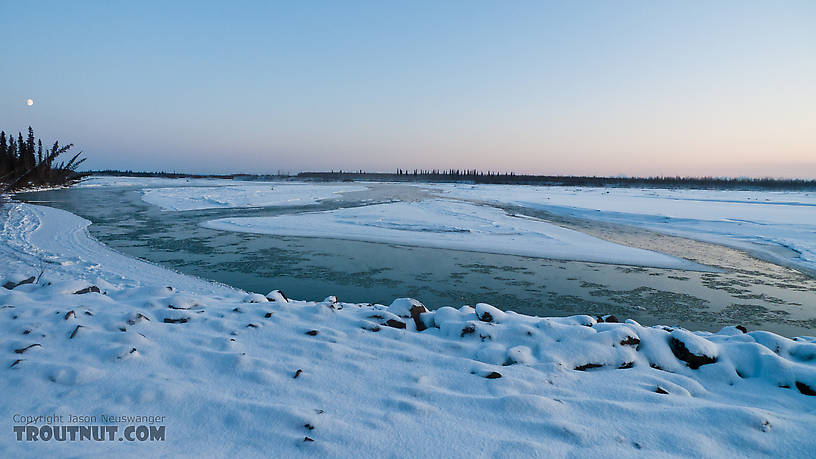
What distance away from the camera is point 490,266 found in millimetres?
9055

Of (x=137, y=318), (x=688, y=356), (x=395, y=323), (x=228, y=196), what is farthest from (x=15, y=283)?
(x=228, y=196)

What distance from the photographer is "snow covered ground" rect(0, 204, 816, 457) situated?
2.34 meters

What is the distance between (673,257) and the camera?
409 inches

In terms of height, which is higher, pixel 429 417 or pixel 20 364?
pixel 20 364

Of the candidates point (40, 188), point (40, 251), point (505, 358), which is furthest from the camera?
point (40, 188)

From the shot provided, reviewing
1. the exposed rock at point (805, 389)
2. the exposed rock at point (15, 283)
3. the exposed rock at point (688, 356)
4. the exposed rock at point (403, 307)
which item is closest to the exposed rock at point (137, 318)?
the exposed rock at point (15, 283)

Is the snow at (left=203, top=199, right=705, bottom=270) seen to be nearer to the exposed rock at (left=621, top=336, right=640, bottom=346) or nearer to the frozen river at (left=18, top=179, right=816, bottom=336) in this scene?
the frozen river at (left=18, top=179, right=816, bottom=336)

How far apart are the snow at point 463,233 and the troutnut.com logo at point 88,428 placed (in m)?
Answer: 9.10

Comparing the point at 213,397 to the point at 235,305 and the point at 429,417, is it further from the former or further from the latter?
the point at 235,305

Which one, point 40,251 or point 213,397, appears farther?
point 40,251

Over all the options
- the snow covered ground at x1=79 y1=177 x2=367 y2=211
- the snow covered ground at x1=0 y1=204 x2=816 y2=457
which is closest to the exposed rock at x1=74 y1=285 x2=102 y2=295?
the snow covered ground at x1=0 y1=204 x2=816 y2=457

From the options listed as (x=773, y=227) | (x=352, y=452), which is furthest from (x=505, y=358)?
(x=773, y=227)

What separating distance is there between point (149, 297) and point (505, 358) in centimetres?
408

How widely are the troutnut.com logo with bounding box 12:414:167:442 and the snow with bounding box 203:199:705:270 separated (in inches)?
358
